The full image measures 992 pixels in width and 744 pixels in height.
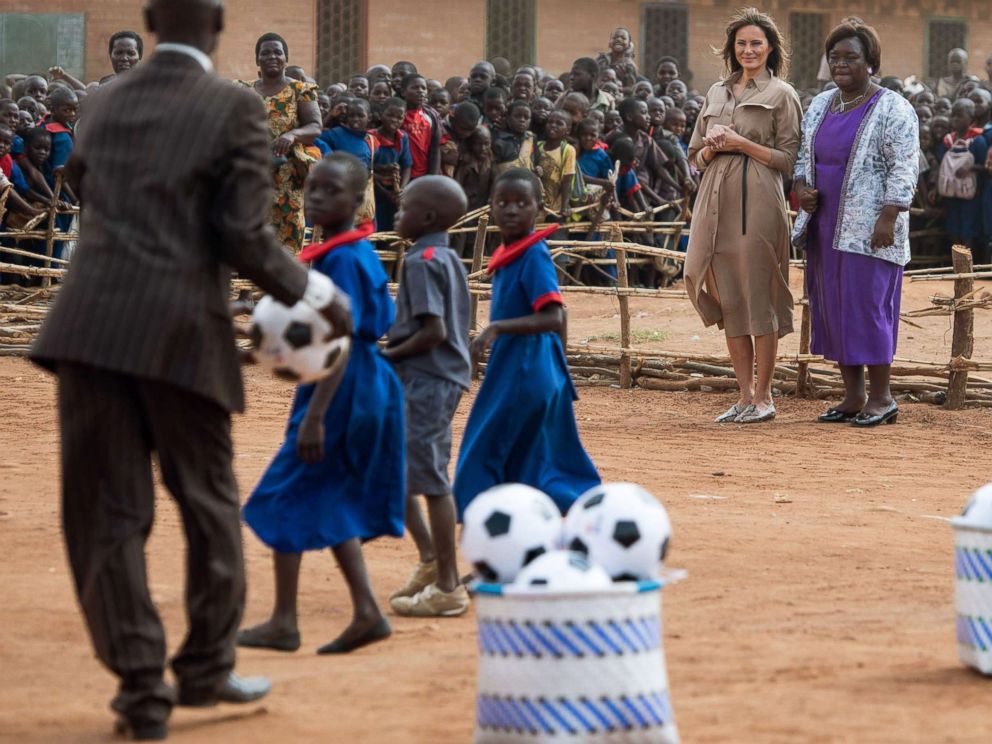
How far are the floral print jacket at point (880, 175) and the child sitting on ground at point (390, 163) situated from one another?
19.3 feet

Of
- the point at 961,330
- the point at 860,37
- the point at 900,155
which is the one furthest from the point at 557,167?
the point at 900,155

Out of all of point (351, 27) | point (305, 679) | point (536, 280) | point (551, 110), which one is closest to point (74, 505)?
point (305, 679)

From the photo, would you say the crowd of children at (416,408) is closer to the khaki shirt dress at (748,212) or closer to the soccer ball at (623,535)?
the soccer ball at (623,535)

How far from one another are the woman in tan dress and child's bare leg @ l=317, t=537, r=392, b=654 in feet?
16.7

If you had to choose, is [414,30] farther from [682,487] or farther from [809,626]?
[809,626]

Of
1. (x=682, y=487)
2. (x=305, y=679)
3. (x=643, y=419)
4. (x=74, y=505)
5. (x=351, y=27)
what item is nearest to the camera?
(x=74, y=505)

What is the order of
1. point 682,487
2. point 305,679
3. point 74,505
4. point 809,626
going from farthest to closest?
point 682,487, point 809,626, point 305,679, point 74,505

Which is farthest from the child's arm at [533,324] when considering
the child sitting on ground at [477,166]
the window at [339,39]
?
the window at [339,39]

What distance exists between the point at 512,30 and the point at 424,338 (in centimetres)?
2293

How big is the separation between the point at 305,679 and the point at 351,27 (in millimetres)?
22663

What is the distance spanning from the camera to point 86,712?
4188mm

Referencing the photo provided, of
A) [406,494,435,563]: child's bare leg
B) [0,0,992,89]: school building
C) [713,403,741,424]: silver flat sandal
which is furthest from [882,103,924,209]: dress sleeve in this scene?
[0,0,992,89]: school building

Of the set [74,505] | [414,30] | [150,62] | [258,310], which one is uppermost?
[414,30]

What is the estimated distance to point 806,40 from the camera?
1204 inches
